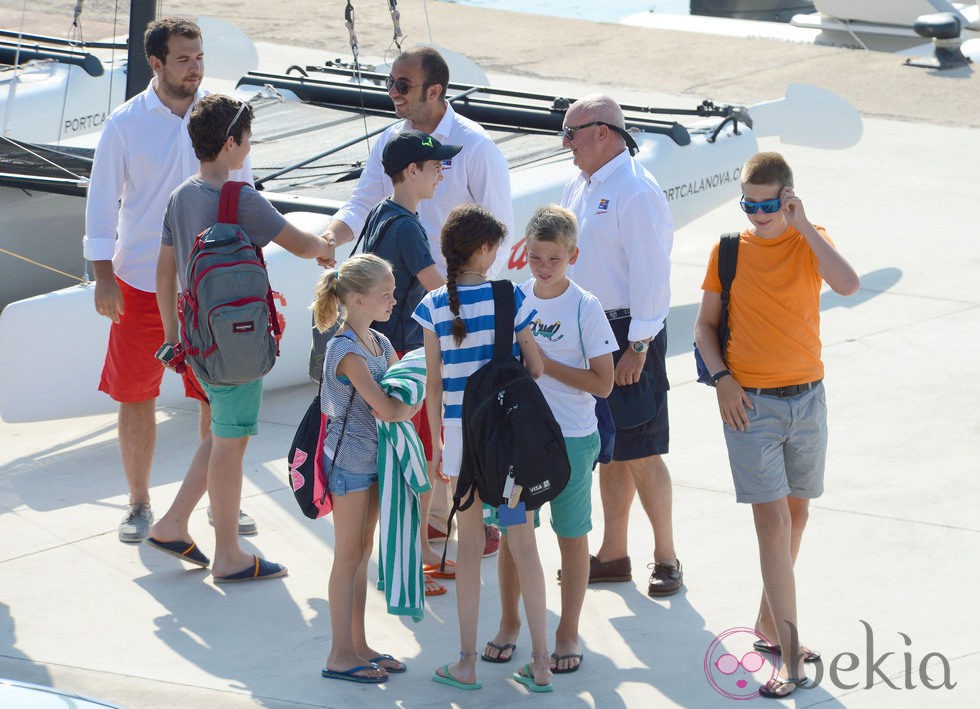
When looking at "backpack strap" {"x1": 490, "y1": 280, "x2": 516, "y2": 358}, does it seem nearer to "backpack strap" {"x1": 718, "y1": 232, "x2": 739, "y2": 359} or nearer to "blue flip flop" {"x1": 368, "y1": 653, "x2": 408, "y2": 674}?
"backpack strap" {"x1": 718, "y1": 232, "x2": 739, "y2": 359}

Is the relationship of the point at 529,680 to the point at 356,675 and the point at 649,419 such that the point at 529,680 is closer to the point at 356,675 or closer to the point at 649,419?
the point at 356,675

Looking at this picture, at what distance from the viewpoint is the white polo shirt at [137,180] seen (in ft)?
16.6

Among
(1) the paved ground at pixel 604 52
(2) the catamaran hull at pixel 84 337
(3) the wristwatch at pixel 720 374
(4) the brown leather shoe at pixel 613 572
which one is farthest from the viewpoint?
(1) the paved ground at pixel 604 52

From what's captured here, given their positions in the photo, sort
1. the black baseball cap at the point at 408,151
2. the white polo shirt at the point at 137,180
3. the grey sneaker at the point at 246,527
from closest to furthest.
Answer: the black baseball cap at the point at 408,151
the white polo shirt at the point at 137,180
the grey sneaker at the point at 246,527

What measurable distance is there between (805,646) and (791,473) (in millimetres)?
521

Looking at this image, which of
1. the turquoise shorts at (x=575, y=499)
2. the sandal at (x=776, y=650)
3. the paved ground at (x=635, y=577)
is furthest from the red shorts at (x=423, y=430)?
the sandal at (x=776, y=650)

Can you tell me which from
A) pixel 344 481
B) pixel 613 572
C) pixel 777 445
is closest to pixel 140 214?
pixel 344 481

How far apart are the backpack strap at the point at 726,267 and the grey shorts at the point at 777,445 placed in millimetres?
233

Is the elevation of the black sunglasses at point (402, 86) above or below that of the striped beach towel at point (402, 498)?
above

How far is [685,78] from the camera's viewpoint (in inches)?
610

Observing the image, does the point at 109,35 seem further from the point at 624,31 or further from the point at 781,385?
the point at 781,385

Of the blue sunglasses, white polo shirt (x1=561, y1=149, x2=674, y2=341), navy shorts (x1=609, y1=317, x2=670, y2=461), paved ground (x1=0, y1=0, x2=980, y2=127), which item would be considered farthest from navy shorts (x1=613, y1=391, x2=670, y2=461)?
paved ground (x1=0, y1=0, x2=980, y2=127)

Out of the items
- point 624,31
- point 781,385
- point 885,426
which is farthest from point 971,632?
point 624,31

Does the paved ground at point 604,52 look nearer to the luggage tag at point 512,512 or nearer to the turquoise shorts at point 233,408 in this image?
the turquoise shorts at point 233,408
